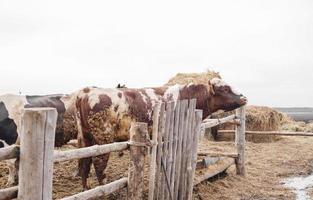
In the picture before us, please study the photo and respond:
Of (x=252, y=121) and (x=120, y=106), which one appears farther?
(x=252, y=121)

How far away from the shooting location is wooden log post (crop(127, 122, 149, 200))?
14.1ft

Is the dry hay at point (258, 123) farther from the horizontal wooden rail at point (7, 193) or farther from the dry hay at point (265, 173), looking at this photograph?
the horizontal wooden rail at point (7, 193)

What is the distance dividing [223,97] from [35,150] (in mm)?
6365

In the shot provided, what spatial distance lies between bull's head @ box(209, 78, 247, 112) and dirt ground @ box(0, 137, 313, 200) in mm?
1403

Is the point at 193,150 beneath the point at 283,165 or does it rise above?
above

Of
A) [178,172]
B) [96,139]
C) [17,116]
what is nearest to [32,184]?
[178,172]

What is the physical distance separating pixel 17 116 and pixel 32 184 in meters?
5.13

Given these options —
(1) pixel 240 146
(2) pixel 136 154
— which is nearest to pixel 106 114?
(2) pixel 136 154

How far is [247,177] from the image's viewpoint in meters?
8.83

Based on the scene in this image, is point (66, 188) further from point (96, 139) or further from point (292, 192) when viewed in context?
point (292, 192)

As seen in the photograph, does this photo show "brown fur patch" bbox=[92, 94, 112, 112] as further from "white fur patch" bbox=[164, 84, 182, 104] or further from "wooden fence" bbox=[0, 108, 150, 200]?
"wooden fence" bbox=[0, 108, 150, 200]

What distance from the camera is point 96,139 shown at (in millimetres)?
6680

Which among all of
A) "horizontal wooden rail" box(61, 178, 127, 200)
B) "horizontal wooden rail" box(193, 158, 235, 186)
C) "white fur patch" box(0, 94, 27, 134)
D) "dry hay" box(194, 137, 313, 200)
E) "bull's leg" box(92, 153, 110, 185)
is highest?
"white fur patch" box(0, 94, 27, 134)

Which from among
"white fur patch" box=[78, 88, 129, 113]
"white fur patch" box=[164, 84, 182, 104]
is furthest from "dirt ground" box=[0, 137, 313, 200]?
"white fur patch" box=[164, 84, 182, 104]
